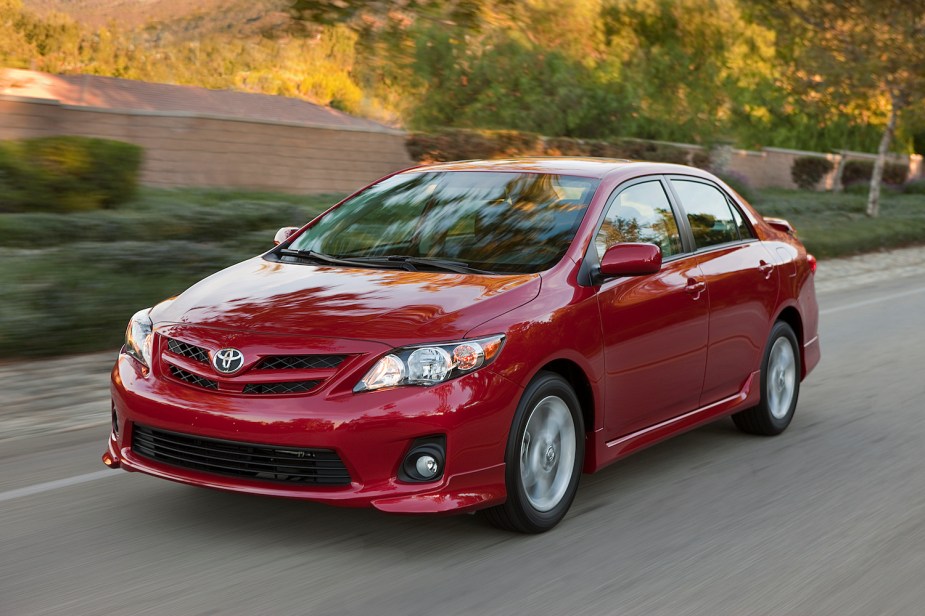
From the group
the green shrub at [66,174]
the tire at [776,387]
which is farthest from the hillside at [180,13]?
the tire at [776,387]

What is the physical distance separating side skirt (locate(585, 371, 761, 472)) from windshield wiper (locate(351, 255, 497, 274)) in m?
0.98

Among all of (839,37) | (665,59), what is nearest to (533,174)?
(839,37)

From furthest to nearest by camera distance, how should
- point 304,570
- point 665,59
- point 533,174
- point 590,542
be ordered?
point 665,59 → point 533,174 → point 590,542 → point 304,570

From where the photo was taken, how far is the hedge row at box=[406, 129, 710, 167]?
92.5 feet

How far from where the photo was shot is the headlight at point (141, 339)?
5.25 meters

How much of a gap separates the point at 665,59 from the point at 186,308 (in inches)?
1453

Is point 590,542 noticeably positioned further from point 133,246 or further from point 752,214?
point 133,246

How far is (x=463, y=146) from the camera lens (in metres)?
28.3

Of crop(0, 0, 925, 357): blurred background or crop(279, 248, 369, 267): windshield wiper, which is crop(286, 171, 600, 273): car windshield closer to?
crop(279, 248, 369, 267): windshield wiper

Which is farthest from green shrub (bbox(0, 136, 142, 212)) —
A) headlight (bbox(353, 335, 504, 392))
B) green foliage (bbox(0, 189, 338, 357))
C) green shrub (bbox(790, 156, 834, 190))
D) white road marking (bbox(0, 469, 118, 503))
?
green shrub (bbox(790, 156, 834, 190))

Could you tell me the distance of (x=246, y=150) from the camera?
28.0 metres

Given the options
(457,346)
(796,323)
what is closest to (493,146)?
(796,323)

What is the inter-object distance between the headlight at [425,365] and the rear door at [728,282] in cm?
208

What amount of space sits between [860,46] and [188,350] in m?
26.8
